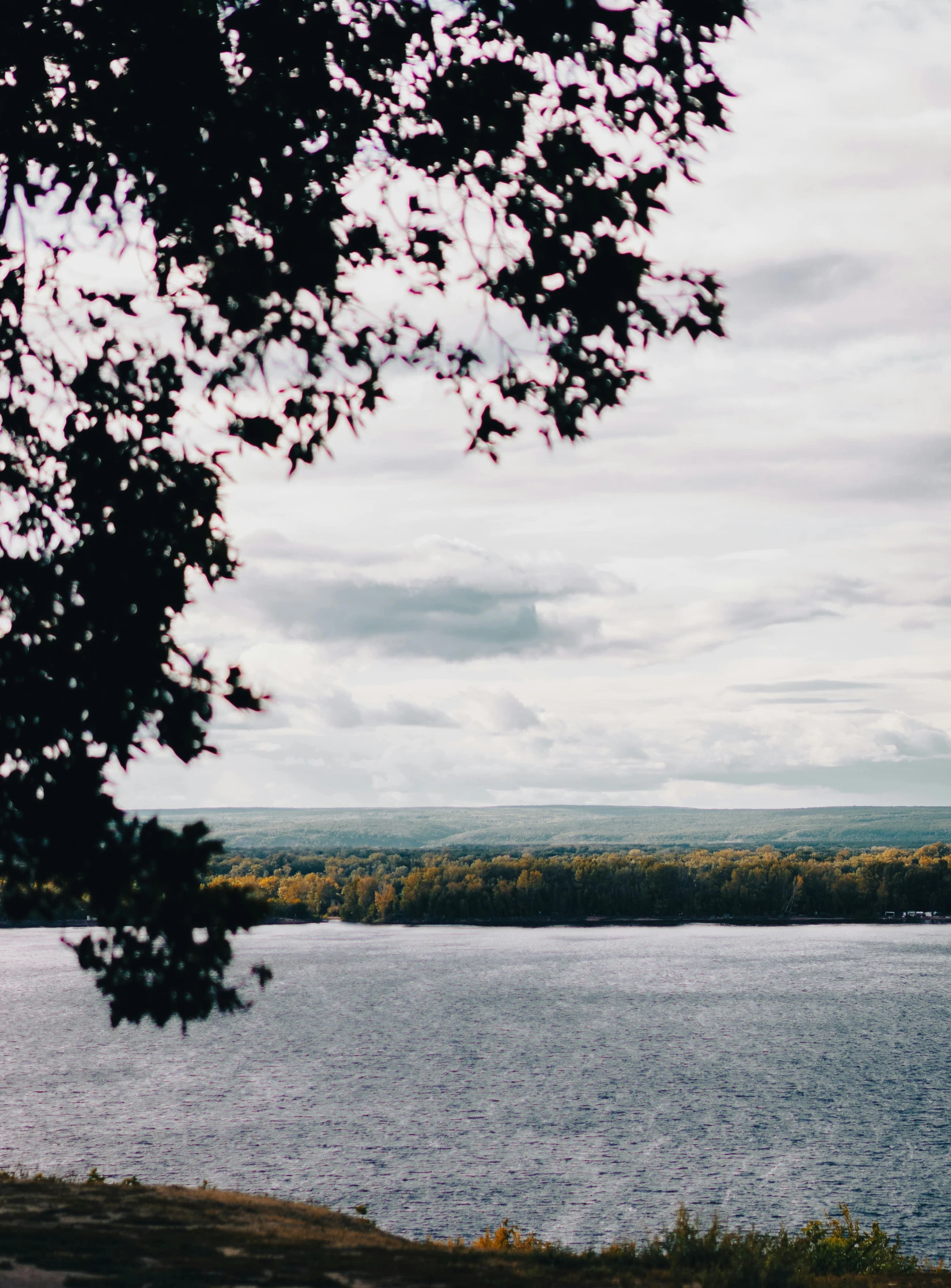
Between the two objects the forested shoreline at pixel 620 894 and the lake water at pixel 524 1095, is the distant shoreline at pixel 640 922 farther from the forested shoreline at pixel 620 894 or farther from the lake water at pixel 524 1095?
the lake water at pixel 524 1095

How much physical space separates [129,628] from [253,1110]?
38909 millimetres

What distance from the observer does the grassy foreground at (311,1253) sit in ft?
46.9

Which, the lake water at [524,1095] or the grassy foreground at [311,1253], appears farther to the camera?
the lake water at [524,1095]

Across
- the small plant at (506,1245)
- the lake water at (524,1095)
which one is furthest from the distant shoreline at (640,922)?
the small plant at (506,1245)

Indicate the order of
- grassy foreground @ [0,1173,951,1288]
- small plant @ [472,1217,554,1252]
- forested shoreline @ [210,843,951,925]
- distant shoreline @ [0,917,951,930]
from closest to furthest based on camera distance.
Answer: grassy foreground @ [0,1173,951,1288], small plant @ [472,1217,554,1252], distant shoreline @ [0,917,951,930], forested shoreline @ [210,843,951,925]

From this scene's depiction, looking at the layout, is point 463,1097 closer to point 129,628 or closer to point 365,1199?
point 365,1199

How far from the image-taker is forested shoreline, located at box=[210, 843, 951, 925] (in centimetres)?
15275

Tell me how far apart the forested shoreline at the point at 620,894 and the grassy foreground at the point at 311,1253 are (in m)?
127

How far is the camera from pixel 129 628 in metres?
10.5

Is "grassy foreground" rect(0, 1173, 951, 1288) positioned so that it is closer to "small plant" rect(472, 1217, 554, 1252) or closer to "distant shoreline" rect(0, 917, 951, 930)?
"small plant" rect(472, 1217, 554, 1252)

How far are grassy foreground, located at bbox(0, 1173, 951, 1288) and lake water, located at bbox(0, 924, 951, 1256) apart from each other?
7431mm

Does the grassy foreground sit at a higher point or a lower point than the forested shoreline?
higher

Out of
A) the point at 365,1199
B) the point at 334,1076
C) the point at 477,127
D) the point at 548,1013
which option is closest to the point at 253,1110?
the point at 334,1076

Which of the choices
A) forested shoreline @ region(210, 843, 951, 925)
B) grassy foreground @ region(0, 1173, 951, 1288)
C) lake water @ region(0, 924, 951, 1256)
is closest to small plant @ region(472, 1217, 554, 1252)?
grassy foreground @ region(0, 1173, 951, 1288)
